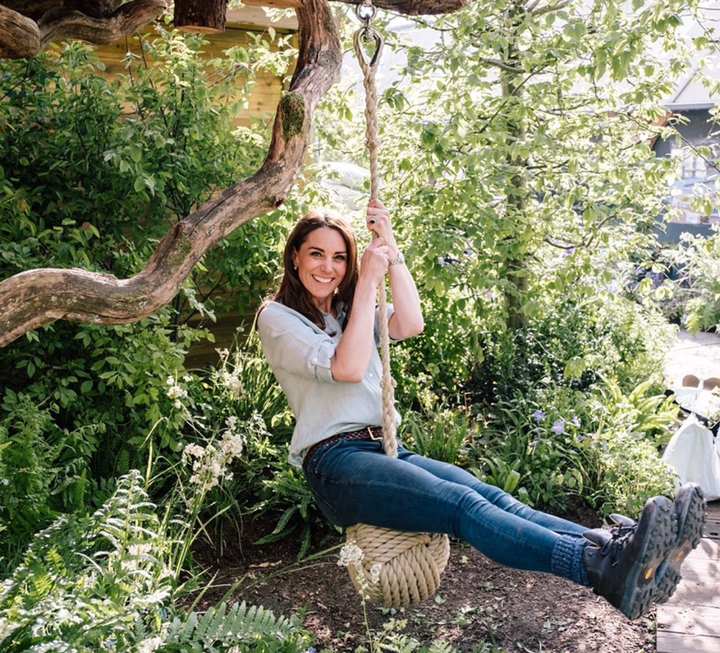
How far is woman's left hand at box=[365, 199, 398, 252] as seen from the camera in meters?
2.92

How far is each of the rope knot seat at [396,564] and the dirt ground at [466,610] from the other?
1.44 feet

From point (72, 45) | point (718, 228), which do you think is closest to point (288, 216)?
point (72, 45)

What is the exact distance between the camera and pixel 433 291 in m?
5.10

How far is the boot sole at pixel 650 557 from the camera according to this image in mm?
2268

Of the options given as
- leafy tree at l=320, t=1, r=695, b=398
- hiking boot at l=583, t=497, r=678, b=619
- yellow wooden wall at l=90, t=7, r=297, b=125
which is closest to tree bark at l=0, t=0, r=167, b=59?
leafy tree at l=320, t=1, r=695, b=398

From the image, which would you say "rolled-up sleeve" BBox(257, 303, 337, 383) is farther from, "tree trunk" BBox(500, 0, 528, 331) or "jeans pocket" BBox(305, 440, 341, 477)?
"tree trunk" BBox(500, 0, 528, 331)

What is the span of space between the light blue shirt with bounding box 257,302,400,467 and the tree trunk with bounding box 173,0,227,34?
1.20 meters

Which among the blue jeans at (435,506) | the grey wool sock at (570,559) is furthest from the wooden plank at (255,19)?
the grey wool sock at (570,559)

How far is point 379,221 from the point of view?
2941 millimetres

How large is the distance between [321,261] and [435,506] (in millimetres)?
998

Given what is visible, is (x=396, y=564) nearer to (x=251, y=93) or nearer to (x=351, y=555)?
(x=351, y=555)

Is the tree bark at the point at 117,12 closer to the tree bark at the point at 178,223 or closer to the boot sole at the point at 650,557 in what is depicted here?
the tree bark at the point at 178,223

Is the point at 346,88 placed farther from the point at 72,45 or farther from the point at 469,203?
the point at 72,45

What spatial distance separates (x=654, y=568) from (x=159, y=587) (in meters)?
1.61
